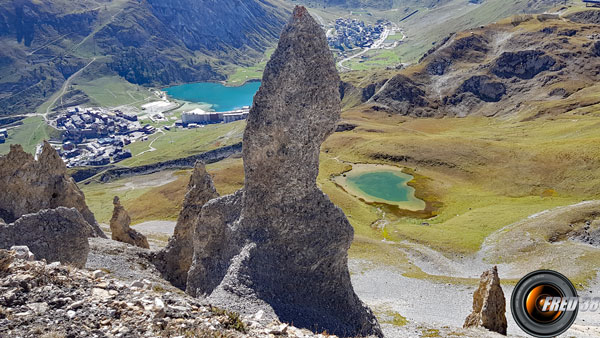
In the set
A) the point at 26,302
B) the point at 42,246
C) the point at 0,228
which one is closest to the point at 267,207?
the point at 26,302

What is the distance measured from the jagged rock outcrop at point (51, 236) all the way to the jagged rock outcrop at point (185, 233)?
10007mm

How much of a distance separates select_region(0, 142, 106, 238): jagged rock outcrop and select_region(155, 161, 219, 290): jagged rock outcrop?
32.5 feet

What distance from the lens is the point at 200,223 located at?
94.2 feet

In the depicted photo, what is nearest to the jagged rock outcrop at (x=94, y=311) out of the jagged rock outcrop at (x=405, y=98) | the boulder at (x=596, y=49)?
the jagged rock outcrop at (x=405, y=98)

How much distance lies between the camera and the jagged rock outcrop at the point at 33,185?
41312mm

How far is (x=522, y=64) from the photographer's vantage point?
188 metres

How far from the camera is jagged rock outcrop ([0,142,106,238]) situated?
41.3m

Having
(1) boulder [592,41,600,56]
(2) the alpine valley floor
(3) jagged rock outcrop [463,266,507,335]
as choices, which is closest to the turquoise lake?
(2) the alpine valley floor

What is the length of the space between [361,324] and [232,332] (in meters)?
13.1

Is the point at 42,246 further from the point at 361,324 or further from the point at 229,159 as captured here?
the point at 229,159

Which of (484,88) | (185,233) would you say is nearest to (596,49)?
(484,88)

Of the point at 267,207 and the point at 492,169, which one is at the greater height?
the point at 267,207

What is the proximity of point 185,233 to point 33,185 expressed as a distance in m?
19.9

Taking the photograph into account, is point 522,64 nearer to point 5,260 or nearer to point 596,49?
point 596,49
